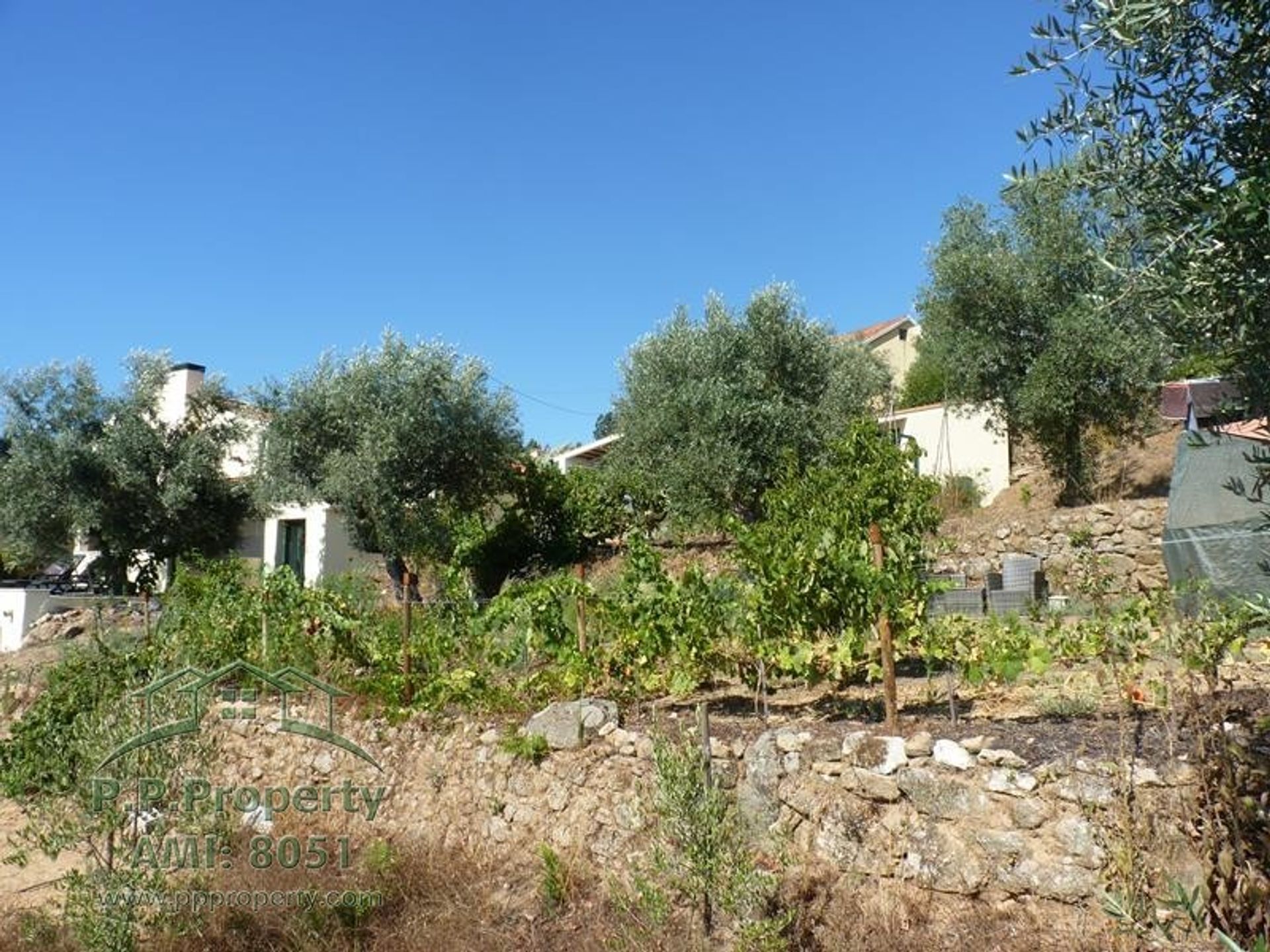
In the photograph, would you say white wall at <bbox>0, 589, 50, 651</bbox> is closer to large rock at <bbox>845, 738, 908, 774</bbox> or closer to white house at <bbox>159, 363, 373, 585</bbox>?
white house at <bbox>159, 363, 373, 585</bbox>

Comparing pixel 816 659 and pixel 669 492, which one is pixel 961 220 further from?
pixel 816 659

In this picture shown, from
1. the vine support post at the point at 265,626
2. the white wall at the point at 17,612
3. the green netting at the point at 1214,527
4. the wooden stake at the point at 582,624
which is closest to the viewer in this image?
the wooden stake at the point at 582,624

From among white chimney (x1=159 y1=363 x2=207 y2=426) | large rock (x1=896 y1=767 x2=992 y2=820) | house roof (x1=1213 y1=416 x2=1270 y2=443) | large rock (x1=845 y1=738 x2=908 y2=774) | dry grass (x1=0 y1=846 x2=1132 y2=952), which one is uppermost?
white chimney (x1=159 y1=363 x2=207 y2=426)

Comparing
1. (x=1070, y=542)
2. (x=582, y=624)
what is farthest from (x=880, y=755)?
(x=1070, y=542)

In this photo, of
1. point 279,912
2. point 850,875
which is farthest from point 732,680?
point 279,912

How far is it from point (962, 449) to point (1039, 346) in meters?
5.65

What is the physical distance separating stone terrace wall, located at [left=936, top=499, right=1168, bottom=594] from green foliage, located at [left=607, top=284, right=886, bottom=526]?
10.6 feet

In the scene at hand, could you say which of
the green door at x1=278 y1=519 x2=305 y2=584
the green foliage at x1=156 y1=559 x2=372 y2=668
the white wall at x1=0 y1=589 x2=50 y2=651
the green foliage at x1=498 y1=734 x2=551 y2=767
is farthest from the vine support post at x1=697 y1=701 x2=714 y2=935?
the green door at x1=278 y1=519 x2=305 y2=584

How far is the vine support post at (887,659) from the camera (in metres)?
4.95

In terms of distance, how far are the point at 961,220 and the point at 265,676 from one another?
15526 mm

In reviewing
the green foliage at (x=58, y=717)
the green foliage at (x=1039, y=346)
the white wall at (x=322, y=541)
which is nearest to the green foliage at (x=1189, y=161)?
the green foliage at (x=58, y=717)

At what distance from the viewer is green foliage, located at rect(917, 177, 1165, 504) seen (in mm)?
14836

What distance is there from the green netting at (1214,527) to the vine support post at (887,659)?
544 cm

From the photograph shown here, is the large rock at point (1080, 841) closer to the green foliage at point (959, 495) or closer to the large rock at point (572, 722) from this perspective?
the large rock at point (572, 722)
